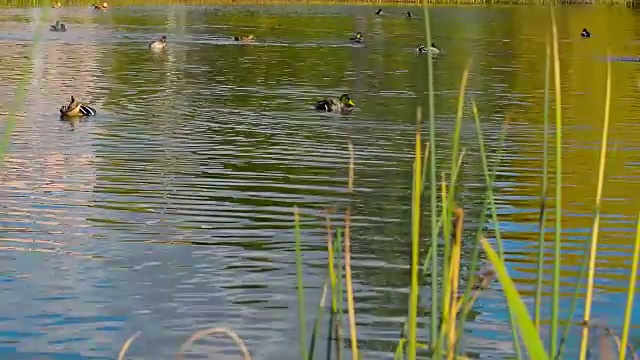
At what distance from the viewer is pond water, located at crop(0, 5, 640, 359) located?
808 cm

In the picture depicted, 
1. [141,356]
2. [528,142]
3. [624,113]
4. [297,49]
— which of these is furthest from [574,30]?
[141,356]

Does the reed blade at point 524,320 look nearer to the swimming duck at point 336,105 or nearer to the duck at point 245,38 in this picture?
the swimming duck at point 336,105

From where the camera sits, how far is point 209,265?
9555mm

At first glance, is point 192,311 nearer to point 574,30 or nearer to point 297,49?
point 297,49

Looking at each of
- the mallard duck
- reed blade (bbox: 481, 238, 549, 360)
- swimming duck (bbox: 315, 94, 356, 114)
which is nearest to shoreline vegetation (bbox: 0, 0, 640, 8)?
swimming duck (bbox: 315, 94, 356, 114)

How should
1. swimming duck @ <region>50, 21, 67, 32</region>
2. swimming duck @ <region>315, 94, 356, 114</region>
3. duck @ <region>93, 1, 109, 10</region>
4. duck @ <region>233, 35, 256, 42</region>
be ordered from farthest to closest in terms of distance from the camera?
duck @ <region>93, 1, 109, 10</region> → swimming duck @ <region>50, 21, 67, 32</region> → duck @ <region>233, 35, 256, 42</region> → swimming duck @ <region>315, 94, 356, 114</region>

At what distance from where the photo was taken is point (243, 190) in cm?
1315

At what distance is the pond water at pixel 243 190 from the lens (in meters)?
8.08

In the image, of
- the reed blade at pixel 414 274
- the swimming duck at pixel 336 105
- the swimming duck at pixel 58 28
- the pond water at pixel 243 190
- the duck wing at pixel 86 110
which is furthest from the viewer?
the swimming duck at pixel 58 28

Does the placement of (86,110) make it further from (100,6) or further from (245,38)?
(100,6)

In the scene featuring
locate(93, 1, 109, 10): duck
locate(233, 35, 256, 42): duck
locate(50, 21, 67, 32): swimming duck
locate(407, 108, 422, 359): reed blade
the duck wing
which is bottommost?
locate(93, 1, 109, 10): duck

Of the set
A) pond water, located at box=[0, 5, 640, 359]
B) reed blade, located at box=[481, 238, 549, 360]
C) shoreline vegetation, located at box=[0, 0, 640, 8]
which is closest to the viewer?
reed blade, located at box=[481, 238, 549, 360]

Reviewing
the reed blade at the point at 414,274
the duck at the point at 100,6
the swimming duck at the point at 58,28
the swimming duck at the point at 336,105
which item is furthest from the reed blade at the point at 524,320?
the duck at the point at 100,6

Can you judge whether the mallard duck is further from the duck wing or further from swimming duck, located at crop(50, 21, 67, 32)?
swimming duck, located at crop(50, 21, 67, 32)
